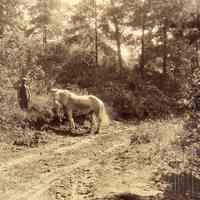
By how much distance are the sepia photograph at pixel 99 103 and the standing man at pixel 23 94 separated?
5 centimetres

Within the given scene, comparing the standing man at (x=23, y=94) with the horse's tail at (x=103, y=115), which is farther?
the standing man at (x=23, y=94)

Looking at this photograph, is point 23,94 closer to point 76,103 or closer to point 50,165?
point 76,103

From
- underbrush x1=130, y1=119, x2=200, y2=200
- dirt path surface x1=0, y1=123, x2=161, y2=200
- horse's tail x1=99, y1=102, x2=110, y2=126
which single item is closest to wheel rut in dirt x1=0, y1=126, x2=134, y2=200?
dirt path surface x1=0, y1=123, x2=161, y2=200

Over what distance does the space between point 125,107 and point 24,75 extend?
5.07m

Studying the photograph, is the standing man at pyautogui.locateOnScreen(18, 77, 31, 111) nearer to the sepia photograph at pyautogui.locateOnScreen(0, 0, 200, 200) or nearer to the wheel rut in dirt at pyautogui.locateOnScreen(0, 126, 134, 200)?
the sepia photograph at pyautogui.locateOnScreen(0, 0, 200, 200)

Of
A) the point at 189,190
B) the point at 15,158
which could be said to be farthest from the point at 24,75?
the point at 189,190

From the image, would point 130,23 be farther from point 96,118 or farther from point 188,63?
point 96,118

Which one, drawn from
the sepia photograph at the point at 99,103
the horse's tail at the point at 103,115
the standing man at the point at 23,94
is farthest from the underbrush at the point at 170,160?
the standing man at the point at 23,94

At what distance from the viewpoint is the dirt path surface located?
1070 centimetres

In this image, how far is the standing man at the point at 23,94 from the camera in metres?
19.5

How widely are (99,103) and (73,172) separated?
5415mm

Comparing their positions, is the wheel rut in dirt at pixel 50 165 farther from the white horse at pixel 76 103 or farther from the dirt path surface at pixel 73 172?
the white horse at pixel 76 103

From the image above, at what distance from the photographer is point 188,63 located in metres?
26.3

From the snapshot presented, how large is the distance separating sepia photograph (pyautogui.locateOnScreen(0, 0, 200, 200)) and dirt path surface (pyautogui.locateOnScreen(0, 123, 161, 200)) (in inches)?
1.0
